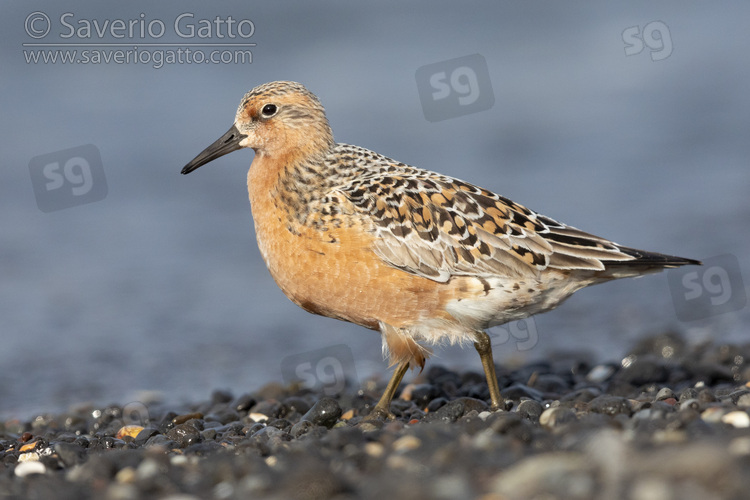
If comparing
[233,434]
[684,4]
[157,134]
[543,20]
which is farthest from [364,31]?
[233,434]

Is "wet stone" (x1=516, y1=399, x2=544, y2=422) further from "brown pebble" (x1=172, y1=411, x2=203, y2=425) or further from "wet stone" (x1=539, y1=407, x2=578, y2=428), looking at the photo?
"brown pebble" (x1=172, y1=411, x2=203, y2=425)

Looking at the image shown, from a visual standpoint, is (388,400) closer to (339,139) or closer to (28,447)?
(28,447)

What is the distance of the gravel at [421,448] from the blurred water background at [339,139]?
1273 mm

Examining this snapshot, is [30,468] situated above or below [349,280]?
below

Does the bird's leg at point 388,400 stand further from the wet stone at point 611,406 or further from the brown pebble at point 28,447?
the brown pebble at point 28,447

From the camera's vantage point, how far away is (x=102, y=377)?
948 cm
